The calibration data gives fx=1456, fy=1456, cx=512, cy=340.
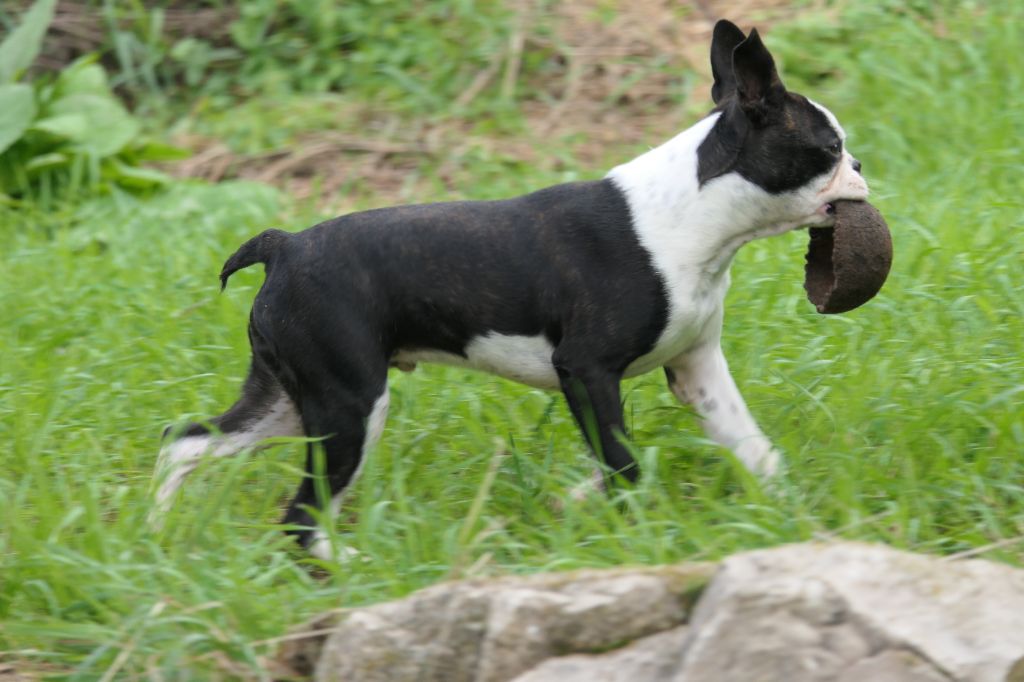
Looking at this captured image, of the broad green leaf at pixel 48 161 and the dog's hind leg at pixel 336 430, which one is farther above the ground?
the dog's hind leg at pixel 336 430

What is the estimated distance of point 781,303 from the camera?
539 cm

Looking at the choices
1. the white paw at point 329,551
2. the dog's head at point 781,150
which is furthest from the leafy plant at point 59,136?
the dog's head at point 781,150

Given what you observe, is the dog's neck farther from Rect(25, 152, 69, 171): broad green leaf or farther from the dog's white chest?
Rect(25, 152, 69, 171): broad green leaf

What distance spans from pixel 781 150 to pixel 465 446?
1.42 metres

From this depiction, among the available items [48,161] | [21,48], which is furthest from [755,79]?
[21,48]

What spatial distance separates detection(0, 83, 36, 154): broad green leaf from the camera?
A: 7.52 meters

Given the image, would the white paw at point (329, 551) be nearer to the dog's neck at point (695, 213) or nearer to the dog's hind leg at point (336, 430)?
the dog's hind leg at point (336, 430)

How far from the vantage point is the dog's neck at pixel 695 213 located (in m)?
3.98

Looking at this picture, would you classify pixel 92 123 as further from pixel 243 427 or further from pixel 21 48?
pixel 243 427

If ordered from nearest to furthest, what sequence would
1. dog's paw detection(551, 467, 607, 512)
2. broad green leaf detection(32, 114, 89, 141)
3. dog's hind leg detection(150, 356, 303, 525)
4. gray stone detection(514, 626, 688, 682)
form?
gray stone detection(514, 626, 688, 682)
dog's paw detection(551, 467, 607, 512)
dog's hind leg detection(150, 356, 303, 525)
broad green leaf detection(32, 114, 89, 141)

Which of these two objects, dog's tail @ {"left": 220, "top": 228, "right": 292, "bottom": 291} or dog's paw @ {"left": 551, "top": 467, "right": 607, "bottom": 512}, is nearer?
dog's paw @ {"left": 551, "top": 467, "right": 607, "bottom": 512}

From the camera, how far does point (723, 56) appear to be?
423 cm

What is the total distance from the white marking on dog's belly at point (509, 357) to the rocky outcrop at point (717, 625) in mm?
1089

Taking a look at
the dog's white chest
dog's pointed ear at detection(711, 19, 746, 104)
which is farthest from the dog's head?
the dog's white chest
